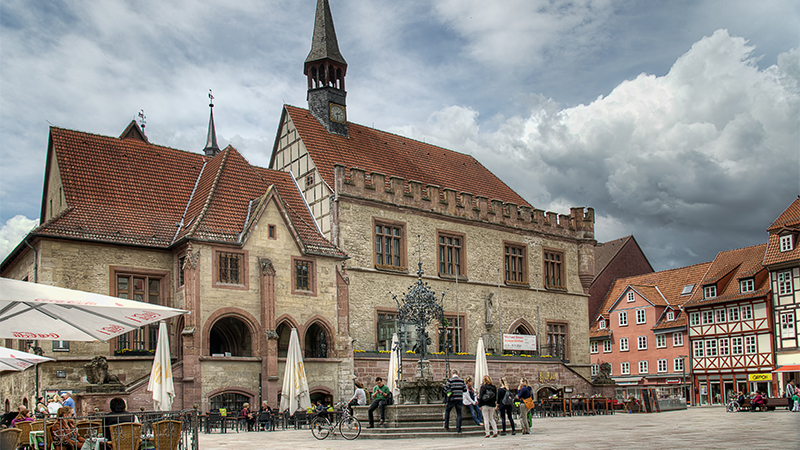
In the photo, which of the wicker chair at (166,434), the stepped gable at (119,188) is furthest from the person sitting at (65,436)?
the stepped gable at (119,188)

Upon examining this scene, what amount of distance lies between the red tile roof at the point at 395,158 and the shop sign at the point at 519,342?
846 cm

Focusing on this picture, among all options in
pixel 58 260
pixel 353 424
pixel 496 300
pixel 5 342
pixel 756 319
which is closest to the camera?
pixel 353 424

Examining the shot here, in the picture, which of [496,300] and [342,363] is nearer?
[342,363]

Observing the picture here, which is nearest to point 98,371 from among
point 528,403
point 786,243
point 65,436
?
point 65,436

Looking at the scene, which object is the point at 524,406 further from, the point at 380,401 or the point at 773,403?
the point at 773,403

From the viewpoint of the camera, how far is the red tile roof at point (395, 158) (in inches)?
1441

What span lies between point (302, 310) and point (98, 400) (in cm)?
844

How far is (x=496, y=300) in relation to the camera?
3794 cm

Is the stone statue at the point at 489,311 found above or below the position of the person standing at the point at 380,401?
above

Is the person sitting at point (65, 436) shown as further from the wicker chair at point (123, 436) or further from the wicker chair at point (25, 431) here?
the wicker chair at point (25, 431)

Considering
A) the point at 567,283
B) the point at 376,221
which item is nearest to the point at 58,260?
the point at 376,221

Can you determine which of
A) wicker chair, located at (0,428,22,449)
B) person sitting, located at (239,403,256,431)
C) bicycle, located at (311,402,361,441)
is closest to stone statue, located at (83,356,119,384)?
person sitting, located at (239,403,256,431)

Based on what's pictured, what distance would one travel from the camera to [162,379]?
76.6 ft

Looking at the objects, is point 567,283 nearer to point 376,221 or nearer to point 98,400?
point 376,221
